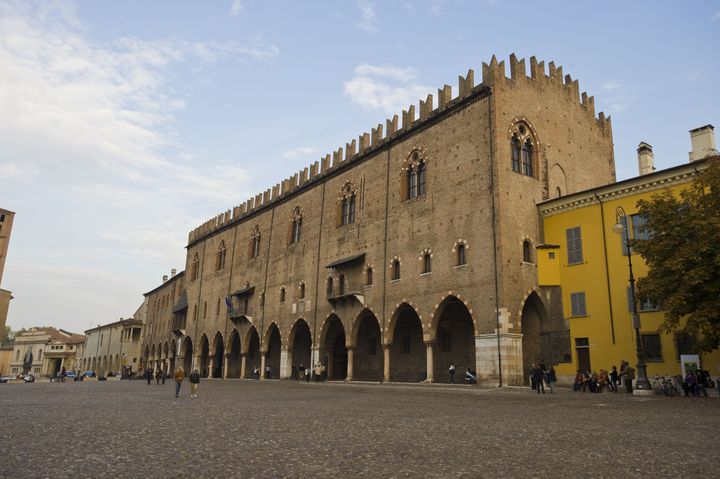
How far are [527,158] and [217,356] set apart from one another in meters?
33.8

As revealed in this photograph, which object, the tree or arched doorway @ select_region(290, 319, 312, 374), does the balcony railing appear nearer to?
arched doorway @ select_region(290, 319, 312, 374)

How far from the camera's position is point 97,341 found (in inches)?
3297

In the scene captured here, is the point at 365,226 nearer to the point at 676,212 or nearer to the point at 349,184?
the point at 349,184

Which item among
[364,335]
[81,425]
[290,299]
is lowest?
[81,425]

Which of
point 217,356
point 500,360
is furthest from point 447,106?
point 217,356

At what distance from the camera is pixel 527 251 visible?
23938mm

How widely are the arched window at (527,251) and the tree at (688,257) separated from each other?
6224mm

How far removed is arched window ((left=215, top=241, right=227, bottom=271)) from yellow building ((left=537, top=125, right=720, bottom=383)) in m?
30.1

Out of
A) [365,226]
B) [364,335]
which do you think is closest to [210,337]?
[364,335]

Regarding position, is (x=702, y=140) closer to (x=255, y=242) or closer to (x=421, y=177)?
(x=421, y=177)

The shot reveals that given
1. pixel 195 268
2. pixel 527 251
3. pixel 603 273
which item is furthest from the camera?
pixel 195 268

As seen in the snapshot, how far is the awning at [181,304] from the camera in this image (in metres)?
50.8

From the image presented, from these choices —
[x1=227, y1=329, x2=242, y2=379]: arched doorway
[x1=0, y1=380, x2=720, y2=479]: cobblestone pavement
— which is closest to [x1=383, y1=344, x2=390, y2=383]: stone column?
[x1=0, y1=380, x2=720, y2=479]: cobblestone pavement

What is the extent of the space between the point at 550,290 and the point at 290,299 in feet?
58.6
